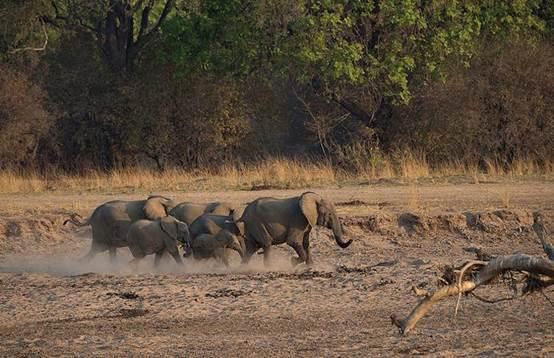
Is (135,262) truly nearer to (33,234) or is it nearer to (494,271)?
(33,234)

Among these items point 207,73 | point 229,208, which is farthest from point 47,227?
point 207,73

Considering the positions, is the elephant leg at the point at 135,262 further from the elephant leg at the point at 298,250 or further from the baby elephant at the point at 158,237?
the elephant leg at the point at 298,250

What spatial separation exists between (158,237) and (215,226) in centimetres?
79

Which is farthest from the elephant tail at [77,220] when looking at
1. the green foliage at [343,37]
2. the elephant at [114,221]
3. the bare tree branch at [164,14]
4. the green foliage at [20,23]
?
the bare tree branch at [164,14]

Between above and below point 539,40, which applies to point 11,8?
above

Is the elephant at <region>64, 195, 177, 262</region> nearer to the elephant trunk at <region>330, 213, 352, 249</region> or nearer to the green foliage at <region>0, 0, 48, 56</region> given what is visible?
the elephant trunk at <region>330, 213, 352, 249</region>

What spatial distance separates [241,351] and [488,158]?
751 inches

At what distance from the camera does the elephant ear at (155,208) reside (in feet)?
50.8

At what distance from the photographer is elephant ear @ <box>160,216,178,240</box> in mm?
14734

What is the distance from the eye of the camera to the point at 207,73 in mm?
30094

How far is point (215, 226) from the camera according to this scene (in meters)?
14.9

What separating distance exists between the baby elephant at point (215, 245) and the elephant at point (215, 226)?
9 cm

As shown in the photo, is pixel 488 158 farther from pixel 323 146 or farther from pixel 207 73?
pixel 207 73

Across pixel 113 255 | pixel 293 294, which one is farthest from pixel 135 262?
pixel 293 294
